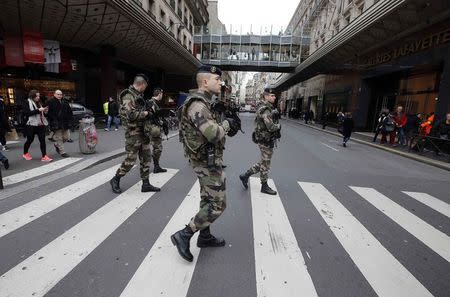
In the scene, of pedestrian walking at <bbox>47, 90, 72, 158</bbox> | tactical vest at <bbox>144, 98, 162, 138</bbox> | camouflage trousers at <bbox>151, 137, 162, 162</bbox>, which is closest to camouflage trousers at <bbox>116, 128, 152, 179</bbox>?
tactical vest at <bbox>144, 98, 162, 138</bbox>

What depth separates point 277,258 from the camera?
9.88 feet

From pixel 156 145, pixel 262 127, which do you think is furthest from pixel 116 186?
pixel 262 127

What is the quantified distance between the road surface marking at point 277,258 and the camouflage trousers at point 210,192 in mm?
737

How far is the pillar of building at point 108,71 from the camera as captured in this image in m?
16.1

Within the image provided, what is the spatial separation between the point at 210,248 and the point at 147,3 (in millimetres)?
23350

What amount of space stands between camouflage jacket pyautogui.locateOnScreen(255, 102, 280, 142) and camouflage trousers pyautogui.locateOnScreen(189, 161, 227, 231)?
7.30ft

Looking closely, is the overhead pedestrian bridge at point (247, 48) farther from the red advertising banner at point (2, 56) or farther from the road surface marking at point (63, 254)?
the road surface marking at point (63, 254)

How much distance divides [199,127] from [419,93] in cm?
1819

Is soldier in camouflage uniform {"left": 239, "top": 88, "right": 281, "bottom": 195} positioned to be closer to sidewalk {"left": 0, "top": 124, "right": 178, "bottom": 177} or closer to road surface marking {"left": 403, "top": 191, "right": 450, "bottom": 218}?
road surface marking {"left": 403, "top": 191, "right": 450, "bottom": 218}

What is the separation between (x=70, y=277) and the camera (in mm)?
2537

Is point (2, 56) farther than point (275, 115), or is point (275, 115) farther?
point (2, 56)

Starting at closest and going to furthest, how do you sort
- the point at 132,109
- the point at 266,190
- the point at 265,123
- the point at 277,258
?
1. the point at 277,258
2. the point at 132,109
3. the point at 265,123
4. the point at 266,190

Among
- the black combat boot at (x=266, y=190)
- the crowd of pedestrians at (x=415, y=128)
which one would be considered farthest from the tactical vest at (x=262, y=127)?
the crowd of pedestrians at (x=415, y=128)

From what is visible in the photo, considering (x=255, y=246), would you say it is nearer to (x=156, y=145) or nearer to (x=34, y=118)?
(x=156, y=145)
